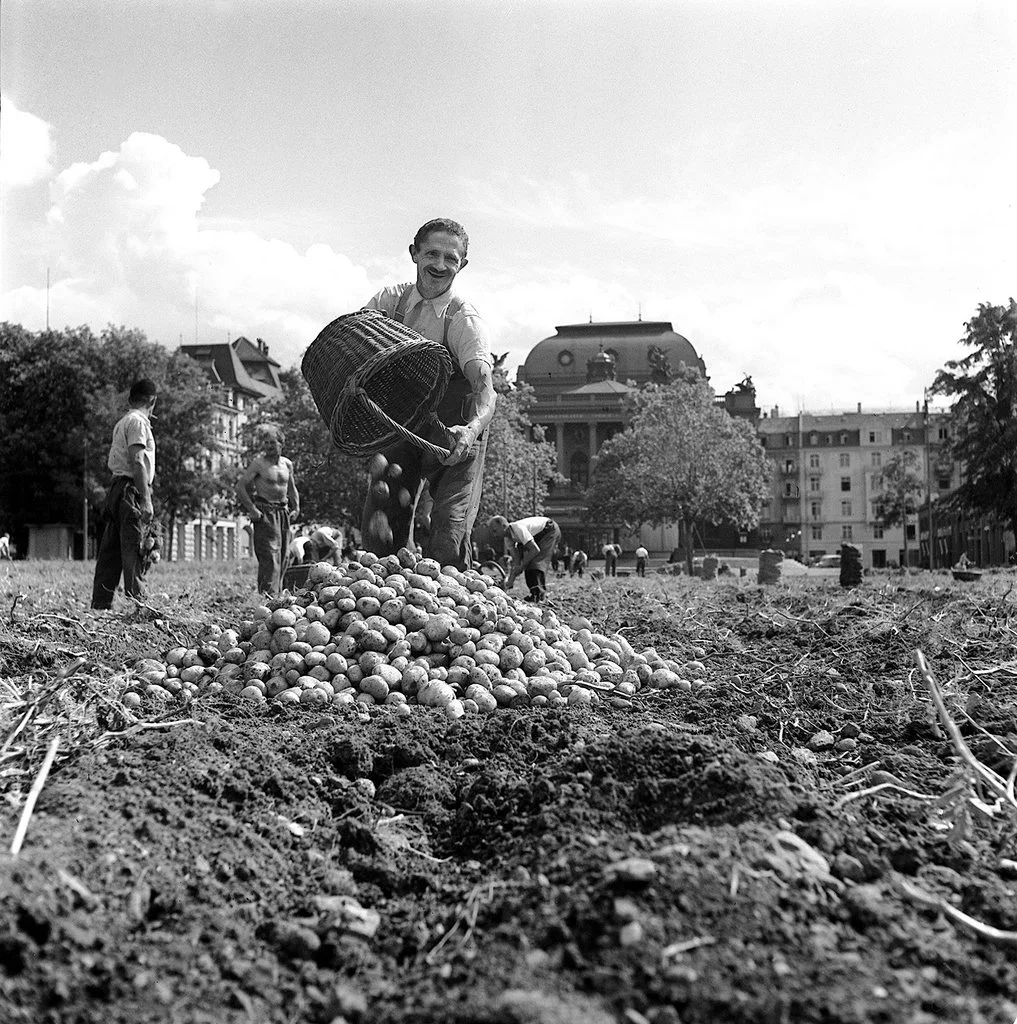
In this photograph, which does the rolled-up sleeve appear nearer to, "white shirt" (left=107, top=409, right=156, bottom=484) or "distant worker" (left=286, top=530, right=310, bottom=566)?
"white shirt" (left=107, top=409, right=156, bottom=484)

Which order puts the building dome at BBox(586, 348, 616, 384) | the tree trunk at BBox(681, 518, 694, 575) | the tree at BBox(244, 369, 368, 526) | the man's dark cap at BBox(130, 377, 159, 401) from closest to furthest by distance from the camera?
the man's dark cap at BBox(130, 377, 159, 401) < the tree at BBox(244, 369, 368, 526) < the tree trunk at BBox(681, 518, 694, 575) < the building dome at BBox(586, 348, 616, 384)

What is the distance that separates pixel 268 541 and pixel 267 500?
45cm

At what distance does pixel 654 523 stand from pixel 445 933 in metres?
59.0

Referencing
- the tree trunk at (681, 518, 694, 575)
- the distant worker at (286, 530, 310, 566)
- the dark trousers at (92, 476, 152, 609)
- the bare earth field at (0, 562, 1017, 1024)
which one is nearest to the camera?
the bare earth field at (0, 562, 1017, 1024)

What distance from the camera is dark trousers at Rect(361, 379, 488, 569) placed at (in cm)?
733

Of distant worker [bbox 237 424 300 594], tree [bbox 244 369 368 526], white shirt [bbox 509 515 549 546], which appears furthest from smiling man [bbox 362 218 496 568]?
tree [bbox 244 369 368 526]

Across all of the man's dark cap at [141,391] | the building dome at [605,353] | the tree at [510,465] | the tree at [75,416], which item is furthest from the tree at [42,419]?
the building dome at [605,353]

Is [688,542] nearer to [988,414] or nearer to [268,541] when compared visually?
[988,414]

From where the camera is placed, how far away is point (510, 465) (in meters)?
47.6

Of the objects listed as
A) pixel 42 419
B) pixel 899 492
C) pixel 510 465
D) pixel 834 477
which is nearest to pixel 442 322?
pixel 510 465

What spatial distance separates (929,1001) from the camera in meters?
1.72

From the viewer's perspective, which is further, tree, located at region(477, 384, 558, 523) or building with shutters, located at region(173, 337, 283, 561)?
building with shutters, located at region(173, 337, 283, 561)

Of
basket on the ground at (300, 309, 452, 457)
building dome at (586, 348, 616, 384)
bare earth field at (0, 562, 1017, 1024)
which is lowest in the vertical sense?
bare earth field at (0, 562, 1017, 1024)

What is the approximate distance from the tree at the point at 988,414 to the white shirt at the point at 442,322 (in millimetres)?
41601
